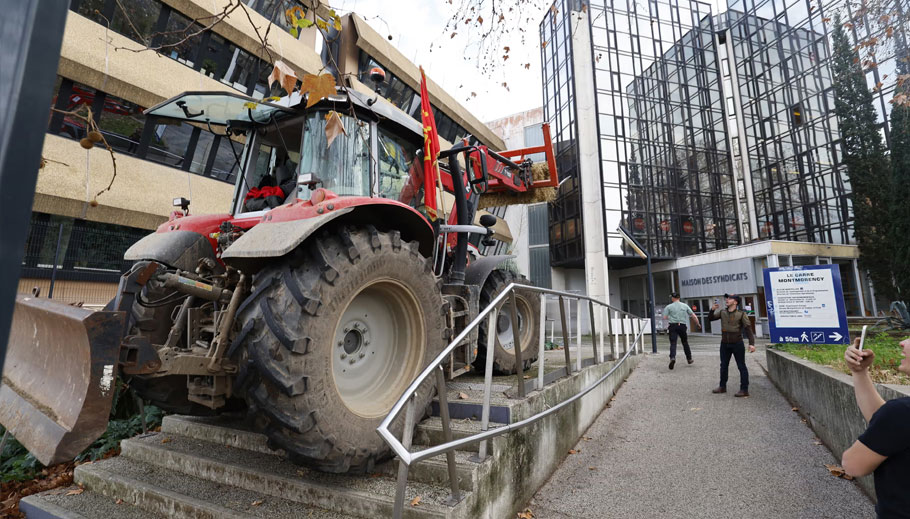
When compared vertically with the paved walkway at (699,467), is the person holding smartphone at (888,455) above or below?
above

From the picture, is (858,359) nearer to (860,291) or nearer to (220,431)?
(220,431)

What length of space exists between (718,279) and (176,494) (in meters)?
25.4

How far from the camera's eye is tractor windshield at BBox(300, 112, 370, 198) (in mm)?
3553

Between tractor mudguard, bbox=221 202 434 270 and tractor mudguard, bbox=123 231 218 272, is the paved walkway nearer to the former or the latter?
tractor mudguard, bbox=221 202 434 270

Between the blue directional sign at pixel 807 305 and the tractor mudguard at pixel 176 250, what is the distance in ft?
28.8

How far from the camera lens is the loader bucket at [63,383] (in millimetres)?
2162

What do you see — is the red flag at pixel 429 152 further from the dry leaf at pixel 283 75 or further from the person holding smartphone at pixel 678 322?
the person holding smartphone at pixel 678 322

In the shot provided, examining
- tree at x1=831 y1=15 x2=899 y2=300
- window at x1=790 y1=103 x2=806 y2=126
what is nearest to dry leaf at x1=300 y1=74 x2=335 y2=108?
tree at x1=831 y1=15 x2=899 y2=300

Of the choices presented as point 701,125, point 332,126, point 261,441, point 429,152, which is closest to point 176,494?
point 261,441

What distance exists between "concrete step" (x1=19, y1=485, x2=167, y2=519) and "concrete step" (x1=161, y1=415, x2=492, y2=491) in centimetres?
76

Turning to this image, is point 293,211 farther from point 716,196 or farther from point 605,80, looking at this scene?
point 716,196

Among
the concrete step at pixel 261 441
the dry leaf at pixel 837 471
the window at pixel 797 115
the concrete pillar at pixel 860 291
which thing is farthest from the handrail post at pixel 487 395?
the window at pixel 797 115

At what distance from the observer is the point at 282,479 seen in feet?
10.6

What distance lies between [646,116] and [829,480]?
89.2 feet
